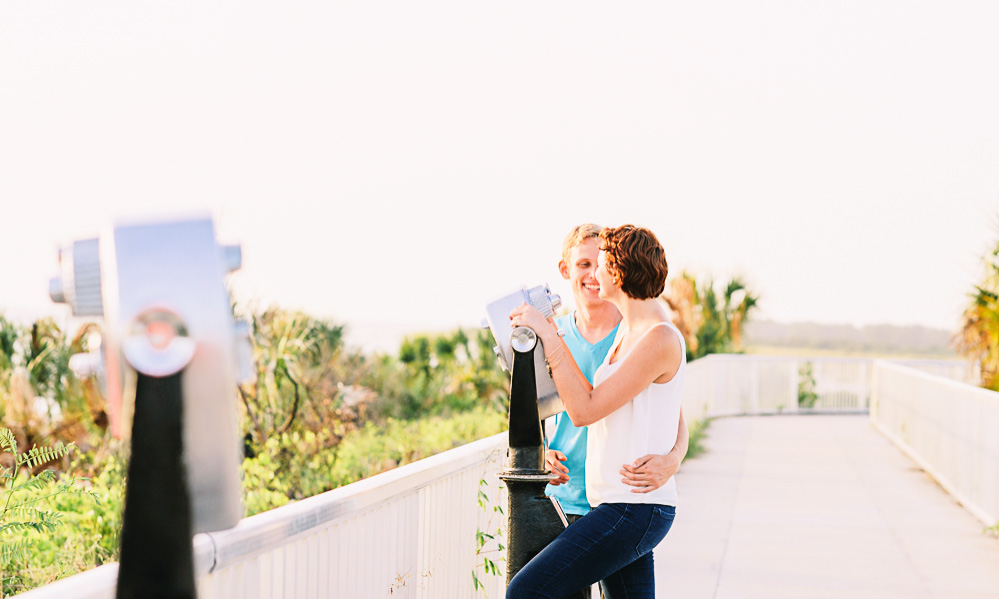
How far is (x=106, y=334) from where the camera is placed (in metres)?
1.08

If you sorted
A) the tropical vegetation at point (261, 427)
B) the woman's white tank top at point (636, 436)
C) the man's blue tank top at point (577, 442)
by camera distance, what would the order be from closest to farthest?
the woman's white tank top at point (636, 436) < the man's blue tank top at point (577, 442) < the tropical vegetation at point (261, 427)

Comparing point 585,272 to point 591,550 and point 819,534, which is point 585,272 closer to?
point 591,550

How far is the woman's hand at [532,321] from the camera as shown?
93.4 inches

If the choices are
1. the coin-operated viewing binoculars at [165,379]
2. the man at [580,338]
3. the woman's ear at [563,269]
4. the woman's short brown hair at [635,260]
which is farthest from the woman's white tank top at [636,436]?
the coin-operated viewing binoculars at [165,379]

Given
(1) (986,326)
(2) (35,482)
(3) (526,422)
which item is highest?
(3) (526,422)

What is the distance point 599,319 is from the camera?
3207mm

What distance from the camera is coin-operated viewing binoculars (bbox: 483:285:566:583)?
94.8 inches

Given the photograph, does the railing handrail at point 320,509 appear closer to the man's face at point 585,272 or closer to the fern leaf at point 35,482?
the man's face at point 585,272

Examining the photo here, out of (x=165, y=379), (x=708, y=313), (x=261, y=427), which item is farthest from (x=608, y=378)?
(x=708, y=313)

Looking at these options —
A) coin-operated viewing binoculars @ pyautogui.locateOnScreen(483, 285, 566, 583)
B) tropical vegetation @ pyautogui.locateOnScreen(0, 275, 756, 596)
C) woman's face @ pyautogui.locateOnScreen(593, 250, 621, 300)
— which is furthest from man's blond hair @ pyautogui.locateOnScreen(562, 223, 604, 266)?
tropical vegetation @ pyautogui.locateOnScreen(0, 275, 756, 596)

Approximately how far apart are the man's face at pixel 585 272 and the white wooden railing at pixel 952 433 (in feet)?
17.3

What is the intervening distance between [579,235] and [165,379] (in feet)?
7.19

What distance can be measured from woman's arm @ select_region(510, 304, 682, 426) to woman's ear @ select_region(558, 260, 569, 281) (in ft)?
2.81

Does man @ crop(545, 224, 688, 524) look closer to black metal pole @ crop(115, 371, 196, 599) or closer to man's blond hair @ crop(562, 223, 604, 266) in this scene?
man's blond hair @ crop(562, 223, 604, 266)
